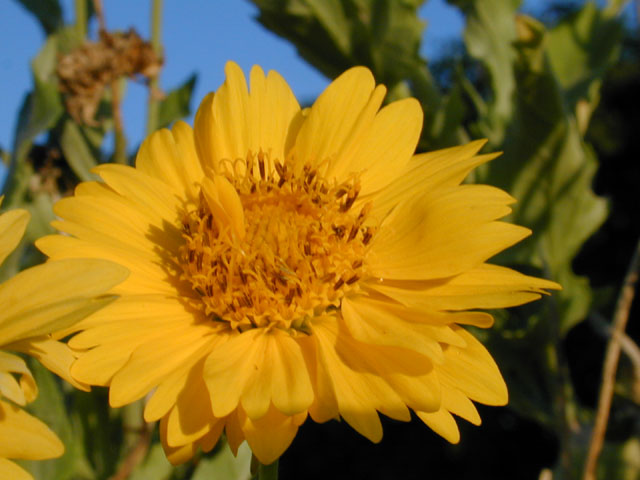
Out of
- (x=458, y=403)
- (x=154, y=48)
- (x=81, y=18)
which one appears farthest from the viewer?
(x=81, y=18)

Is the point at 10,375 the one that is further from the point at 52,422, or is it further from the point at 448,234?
the point at 52,422

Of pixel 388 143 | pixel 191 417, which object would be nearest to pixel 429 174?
pixel 388 143

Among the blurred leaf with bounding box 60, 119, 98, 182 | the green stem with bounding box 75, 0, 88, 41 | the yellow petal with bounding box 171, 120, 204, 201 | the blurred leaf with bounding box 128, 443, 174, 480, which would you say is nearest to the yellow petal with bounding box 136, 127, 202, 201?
the yellow petal with bounding box 171, 120, 204, 201

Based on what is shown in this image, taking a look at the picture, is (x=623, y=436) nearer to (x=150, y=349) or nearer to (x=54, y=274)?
(x=150, y=349)

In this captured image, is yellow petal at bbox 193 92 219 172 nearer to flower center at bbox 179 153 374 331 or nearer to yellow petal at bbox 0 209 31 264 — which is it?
flower center at bbox 179 153 374 331

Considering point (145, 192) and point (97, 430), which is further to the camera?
point (97, 430)

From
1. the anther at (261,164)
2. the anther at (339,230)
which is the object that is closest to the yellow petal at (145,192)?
the anther at (261,164)
